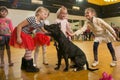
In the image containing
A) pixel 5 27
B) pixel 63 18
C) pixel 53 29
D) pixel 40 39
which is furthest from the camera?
pixel 63 18

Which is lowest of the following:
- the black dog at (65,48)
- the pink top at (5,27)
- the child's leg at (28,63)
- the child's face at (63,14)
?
the child's leg at (28,63)

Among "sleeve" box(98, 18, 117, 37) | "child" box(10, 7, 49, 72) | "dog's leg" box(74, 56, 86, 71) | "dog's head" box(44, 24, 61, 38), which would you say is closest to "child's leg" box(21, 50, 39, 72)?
"child" box(10, 7, 49, 72)

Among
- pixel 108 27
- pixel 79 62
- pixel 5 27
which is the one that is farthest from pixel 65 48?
pixel 5 27

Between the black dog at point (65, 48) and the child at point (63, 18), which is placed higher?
the child at point (63, 18)

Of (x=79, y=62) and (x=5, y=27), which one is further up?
(x=5, y=27)

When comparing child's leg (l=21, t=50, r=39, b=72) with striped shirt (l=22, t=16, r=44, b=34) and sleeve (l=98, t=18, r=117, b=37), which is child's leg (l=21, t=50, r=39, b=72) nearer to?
striped shirt (l=22, t=16, r=44, b=34)

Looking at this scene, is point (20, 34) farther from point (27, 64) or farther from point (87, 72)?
point (87, 72)

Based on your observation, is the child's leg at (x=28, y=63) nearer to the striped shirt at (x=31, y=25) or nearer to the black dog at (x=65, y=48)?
the striped shirt at (x=31, y=25)

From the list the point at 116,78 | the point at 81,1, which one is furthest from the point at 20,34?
the point at 81,1

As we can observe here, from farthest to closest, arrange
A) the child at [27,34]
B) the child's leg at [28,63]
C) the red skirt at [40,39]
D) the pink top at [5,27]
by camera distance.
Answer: the red skirt at [40,39] → the pink top at [5,27] → the child's leg at [28,63] → the child at [27,34]

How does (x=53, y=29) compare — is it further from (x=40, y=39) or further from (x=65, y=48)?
(x=40, y=39)

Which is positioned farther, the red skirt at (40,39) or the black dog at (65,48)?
the red skirt at (40,39)

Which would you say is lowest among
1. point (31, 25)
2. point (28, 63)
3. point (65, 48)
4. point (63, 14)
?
point (28, 63)

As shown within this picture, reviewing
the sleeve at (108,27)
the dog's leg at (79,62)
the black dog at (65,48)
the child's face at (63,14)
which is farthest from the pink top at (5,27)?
the sleeve at (108,27)
